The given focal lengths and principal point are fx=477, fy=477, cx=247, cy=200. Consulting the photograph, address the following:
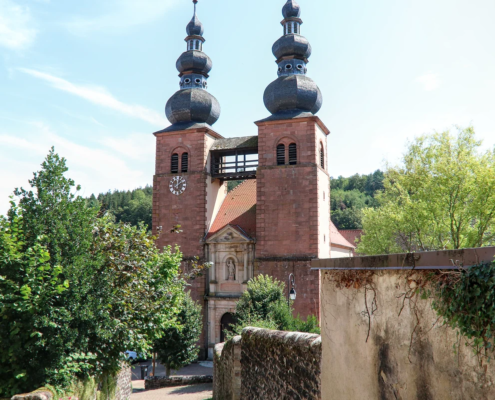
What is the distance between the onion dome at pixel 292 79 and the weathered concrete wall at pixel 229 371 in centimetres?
1718

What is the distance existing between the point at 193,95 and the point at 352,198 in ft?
214

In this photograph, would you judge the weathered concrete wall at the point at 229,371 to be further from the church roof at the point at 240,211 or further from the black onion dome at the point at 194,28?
the black onion dome at the point at 194,28

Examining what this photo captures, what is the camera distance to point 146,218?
239 feet

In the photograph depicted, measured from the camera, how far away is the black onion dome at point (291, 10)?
30.9 meters

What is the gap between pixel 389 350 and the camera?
4.50 meters

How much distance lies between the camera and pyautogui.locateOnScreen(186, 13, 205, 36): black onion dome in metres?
33.4

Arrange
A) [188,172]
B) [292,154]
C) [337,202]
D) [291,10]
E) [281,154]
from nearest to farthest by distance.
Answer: [292,154]
[281,154]
[188,172]
[291,10]
[337,202]

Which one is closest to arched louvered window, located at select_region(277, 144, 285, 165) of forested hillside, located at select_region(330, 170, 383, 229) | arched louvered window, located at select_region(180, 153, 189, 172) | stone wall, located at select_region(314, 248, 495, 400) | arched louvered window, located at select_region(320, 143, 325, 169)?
arched louvered window, located at select_region(320, 143, 325, 169)

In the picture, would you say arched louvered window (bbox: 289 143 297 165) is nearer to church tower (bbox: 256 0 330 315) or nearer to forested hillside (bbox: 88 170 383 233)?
church tower (bbox: 256 0 330 315)

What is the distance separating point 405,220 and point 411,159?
11.0ft

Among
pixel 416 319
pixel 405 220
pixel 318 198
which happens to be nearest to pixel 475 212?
pixel 405 220

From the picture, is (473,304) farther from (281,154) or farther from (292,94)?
(292,94)

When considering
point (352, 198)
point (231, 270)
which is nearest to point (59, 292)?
point (231, 270)

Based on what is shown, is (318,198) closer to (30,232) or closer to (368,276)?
(30,232)
